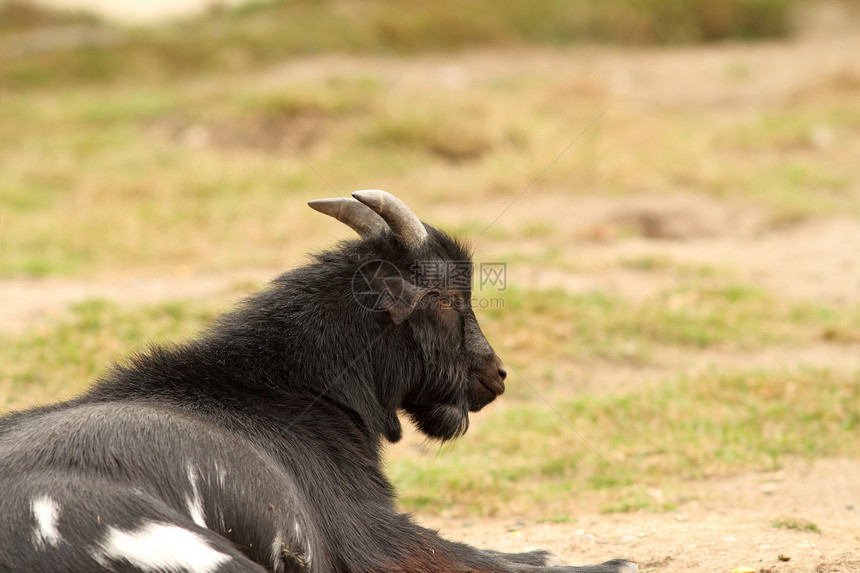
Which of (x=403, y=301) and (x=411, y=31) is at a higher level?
(x=411, y=31)

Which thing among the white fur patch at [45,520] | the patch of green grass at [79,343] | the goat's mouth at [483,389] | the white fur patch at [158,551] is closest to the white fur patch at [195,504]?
the white fur patch at [158,551]

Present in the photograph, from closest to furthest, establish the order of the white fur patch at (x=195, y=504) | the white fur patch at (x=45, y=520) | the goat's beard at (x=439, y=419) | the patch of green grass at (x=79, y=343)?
the white fur patch at (x=45, y=520)
the white fur patch at (x=195, y=504)
the goat's beard at (x=439, y=419)
the patch of green grass at (x=79, y=343)

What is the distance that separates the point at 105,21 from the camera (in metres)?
22.1

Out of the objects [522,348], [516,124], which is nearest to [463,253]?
[522,348]

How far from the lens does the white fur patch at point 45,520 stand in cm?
265

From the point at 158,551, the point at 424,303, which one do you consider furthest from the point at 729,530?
the point at 158,551

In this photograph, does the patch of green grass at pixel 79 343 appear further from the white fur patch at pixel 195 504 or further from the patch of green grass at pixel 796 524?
the patch of green grass at pixel 796 524

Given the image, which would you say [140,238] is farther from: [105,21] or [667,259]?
[105,21]

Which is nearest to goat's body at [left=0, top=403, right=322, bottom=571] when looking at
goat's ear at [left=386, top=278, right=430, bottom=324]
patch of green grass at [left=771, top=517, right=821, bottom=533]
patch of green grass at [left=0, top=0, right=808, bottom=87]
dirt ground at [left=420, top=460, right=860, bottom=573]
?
goat's ear at [left=386, top=278, right=430, bottom=324]

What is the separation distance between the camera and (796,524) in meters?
4.28

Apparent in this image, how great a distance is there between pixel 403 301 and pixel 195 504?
3.79 feet

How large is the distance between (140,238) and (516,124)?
5.17m

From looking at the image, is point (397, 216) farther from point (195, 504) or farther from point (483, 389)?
point (195, 504)

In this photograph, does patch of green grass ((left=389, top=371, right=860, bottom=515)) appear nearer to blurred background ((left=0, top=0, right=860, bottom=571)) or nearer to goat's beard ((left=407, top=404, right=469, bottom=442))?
blurred background ((left=0, top=0, right=860, bottom=571))
